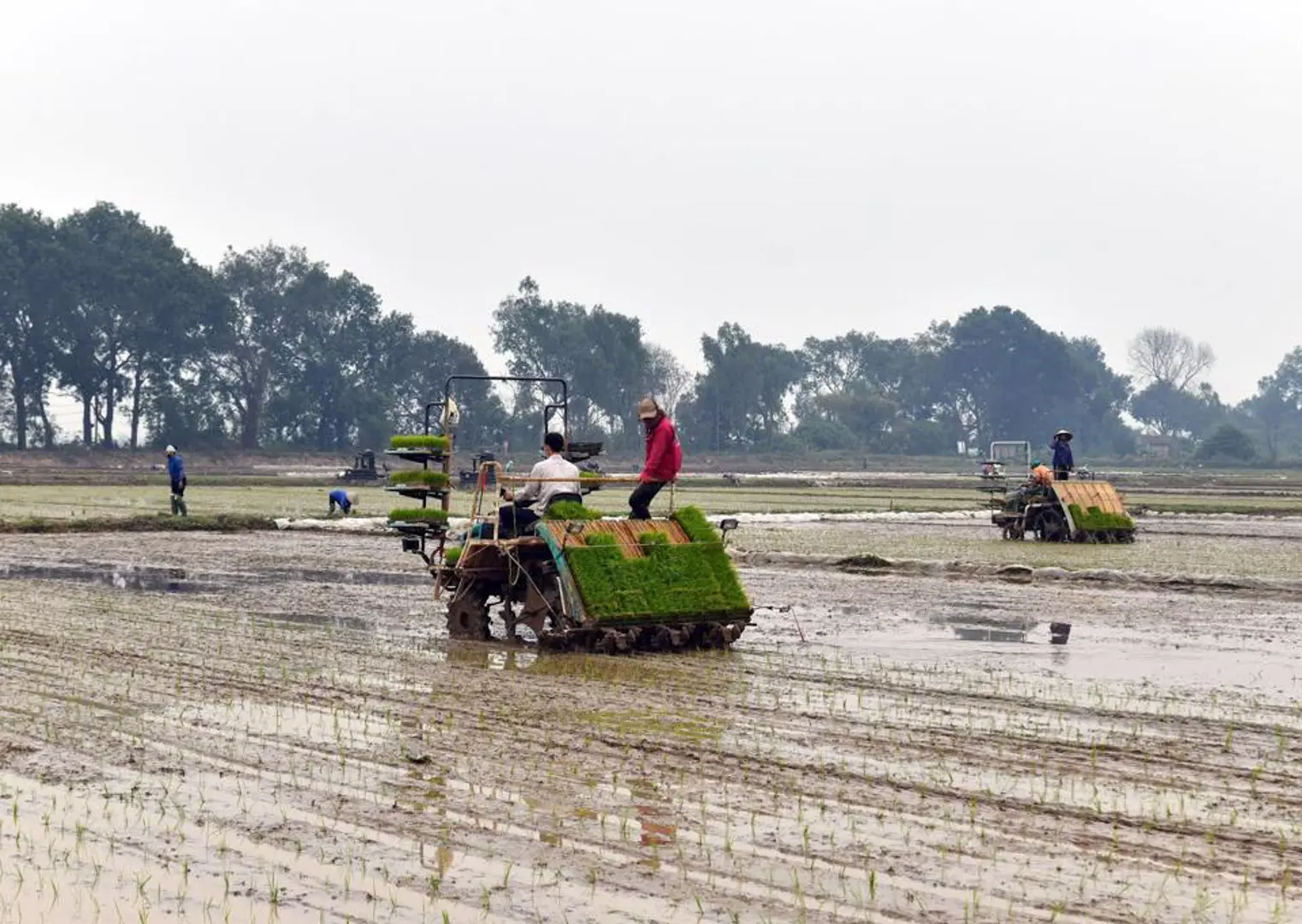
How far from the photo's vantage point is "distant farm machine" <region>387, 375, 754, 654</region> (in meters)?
14.5

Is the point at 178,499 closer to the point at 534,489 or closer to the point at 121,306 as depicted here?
the point at 534,489

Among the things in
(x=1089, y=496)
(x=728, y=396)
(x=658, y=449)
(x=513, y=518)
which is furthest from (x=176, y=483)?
(x=728, y=396)

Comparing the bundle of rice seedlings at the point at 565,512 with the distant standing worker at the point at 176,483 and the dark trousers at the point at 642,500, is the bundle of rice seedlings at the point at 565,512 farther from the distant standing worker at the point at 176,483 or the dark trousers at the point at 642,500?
the distant standing worker at the point at 176,483

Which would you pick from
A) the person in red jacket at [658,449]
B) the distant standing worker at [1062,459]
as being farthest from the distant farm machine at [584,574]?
the distant standing worker at [1062,459]

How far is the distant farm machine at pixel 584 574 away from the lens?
14484 millimetres

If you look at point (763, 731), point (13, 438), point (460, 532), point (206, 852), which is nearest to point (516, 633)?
point (460, 532)

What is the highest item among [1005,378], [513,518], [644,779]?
[1005,378]

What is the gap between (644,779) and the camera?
9047 mm

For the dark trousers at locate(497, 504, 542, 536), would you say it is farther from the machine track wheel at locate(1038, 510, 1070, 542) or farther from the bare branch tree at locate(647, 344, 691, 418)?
the bare branch tree at locate(647, 344, 691, 418)

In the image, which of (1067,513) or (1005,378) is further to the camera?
(1005,378)

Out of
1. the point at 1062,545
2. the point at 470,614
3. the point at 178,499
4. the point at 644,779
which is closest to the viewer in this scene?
the point at 644,779

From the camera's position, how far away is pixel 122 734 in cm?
1034

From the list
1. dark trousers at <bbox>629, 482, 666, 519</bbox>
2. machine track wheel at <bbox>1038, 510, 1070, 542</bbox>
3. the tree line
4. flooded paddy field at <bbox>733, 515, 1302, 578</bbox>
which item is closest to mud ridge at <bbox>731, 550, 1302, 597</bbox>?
flooded paddy field at <bbox>733, 515, 1302, 578</bbox>

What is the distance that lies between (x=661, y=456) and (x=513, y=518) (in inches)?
54.0
